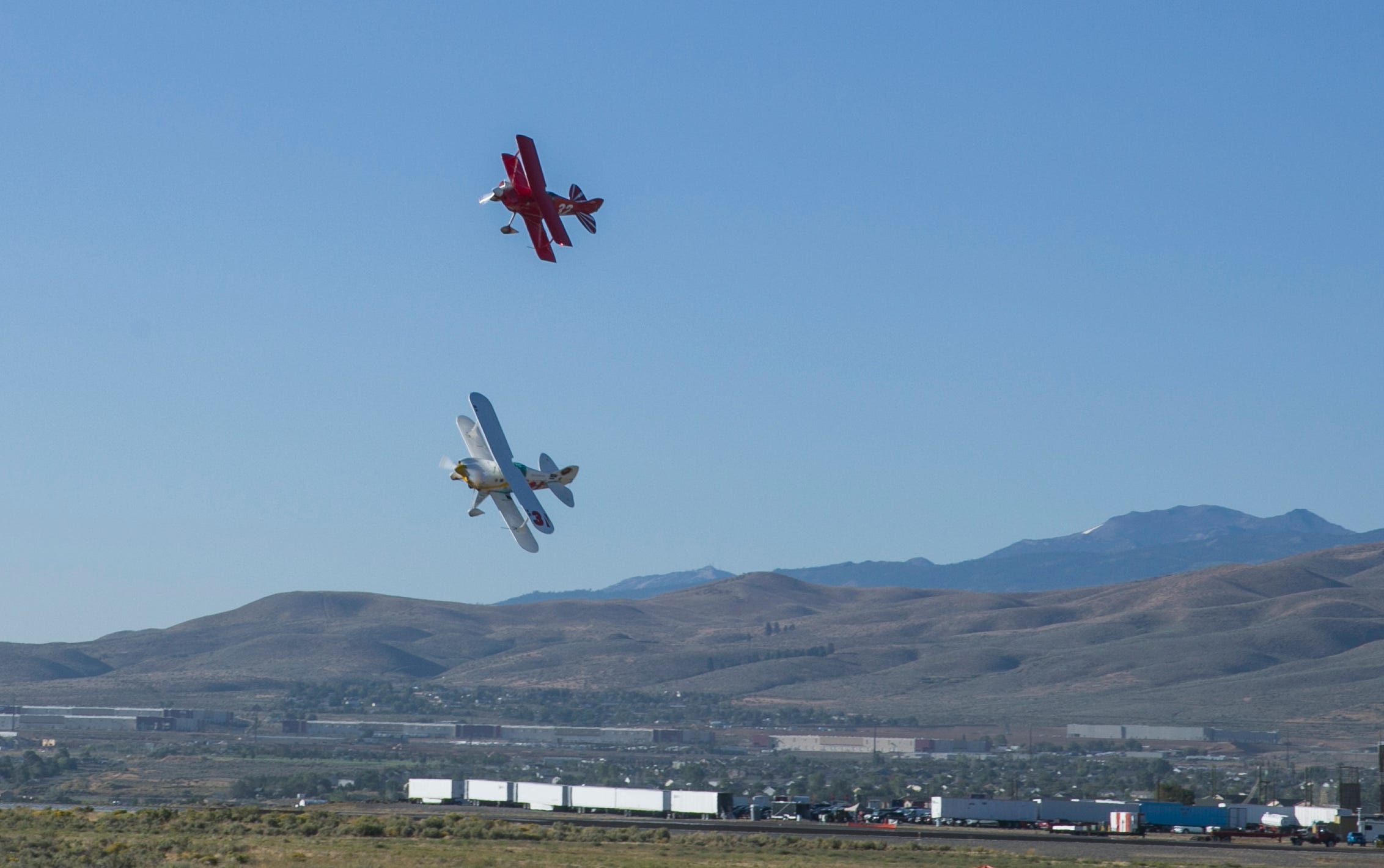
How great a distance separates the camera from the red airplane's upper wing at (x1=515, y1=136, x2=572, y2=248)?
6506 centimetres

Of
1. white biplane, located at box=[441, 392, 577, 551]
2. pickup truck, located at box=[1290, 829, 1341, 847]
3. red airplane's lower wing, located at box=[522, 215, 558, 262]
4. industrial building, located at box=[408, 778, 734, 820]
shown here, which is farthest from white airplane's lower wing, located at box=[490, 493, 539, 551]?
pickup truck, located at box=[1290, 829, 1341, 847]

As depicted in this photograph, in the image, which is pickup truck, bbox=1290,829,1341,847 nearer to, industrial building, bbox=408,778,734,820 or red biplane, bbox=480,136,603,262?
industrial building, bbox=408,778,734,820

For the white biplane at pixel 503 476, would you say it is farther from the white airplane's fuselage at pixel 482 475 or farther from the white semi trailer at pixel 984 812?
the white semi trailer at pixel 984 812

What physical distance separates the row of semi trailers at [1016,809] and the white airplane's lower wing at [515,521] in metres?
47.8

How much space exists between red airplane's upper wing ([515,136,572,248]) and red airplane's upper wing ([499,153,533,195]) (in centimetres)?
21

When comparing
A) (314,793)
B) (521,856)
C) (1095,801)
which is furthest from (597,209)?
(314,793)

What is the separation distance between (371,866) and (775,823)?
4284 cm

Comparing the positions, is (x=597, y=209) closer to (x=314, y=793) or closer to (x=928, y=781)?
(x=314, y=793)

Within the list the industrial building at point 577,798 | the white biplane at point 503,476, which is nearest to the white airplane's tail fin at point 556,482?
the white biplane at point 503,476

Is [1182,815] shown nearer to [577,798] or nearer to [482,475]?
[577,798]

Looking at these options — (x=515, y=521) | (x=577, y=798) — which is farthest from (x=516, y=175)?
(x=577, y=798)

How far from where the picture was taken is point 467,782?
117 meters

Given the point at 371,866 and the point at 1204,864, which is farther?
the point at 1204,864

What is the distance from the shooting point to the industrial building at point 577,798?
354 feet
